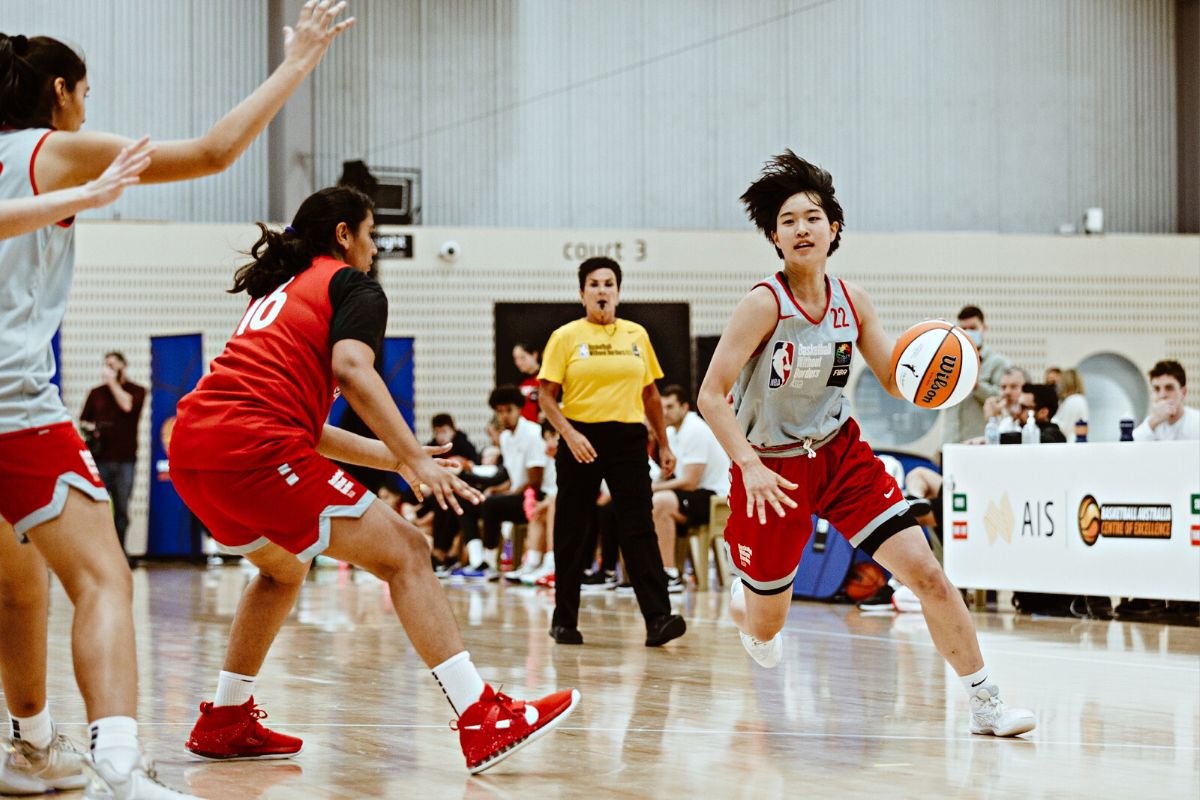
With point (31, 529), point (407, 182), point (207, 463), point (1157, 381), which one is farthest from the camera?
point (407, 182)

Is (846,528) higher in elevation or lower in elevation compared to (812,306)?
lower

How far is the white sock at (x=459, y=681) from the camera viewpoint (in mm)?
3830

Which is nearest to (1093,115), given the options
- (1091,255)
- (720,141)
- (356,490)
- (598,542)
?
(1091,255)

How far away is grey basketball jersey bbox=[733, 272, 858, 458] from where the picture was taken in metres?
4.85

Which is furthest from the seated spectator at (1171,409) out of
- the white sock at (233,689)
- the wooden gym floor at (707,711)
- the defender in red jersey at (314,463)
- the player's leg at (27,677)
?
the player's leg at (27,677)

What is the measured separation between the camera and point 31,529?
324 cm

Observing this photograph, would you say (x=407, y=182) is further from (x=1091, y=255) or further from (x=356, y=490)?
(x=356, y=490)

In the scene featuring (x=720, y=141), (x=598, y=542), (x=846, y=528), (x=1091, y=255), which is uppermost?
(x=720, y=141)

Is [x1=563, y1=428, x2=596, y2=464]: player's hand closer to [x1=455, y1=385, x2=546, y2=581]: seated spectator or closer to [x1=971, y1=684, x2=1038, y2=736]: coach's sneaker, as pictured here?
[x1=971, y1=684, x2=1038, y2=736]: coach's sneaker

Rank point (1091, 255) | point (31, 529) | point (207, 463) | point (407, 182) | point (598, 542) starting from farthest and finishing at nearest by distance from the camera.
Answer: point (1091, 255) → point (407, 182) → point (598, 542) → point (207, 463) → point (31, 529)

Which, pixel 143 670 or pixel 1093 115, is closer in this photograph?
pixel 143 670

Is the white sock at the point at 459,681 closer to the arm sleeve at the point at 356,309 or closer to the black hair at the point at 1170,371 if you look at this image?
the arm sleeve at the point at 356,309

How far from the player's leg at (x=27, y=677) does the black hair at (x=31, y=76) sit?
965mm

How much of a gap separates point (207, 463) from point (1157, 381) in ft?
23.5
